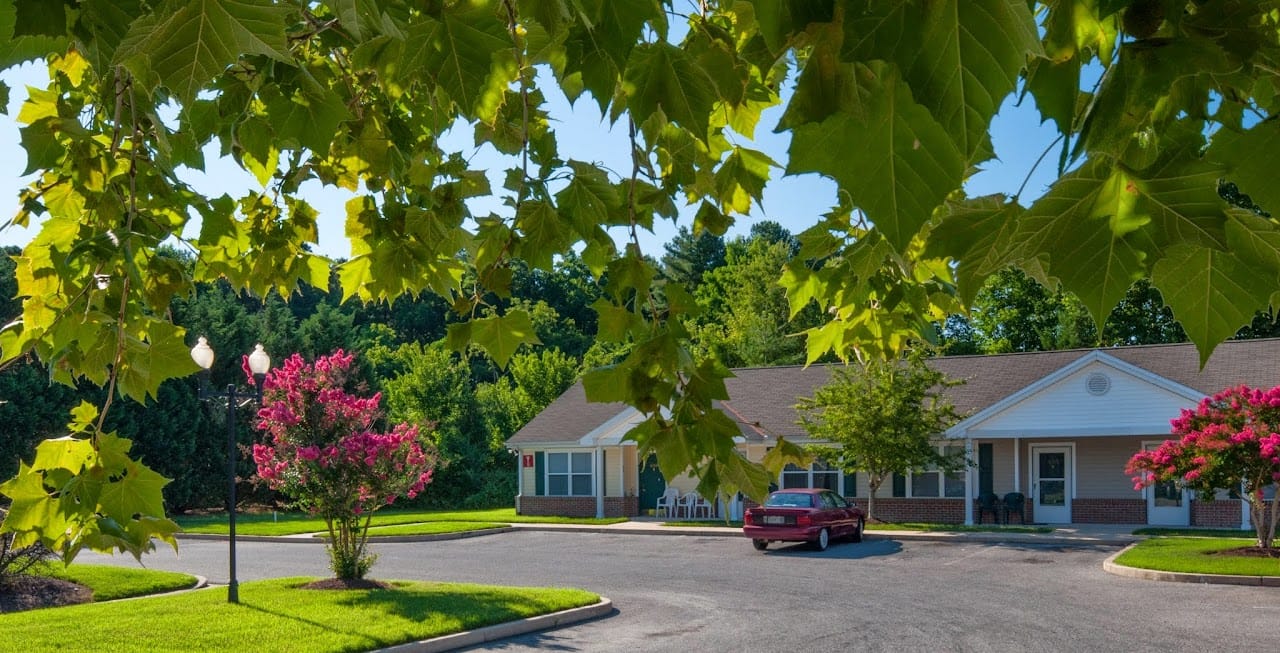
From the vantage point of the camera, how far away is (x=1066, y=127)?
59.1 inches

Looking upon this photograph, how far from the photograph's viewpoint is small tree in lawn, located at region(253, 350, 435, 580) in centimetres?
1694

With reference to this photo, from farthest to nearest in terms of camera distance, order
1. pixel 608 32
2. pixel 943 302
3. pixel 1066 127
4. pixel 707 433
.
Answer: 1. pixel 943 302
2. pixel 707 433
3. pixel 608 32
4. pixel 1066 127

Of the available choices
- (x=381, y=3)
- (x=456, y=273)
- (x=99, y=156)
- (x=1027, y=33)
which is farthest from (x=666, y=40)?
(x=99, y=156)

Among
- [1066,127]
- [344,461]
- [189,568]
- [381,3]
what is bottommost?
[189,568]

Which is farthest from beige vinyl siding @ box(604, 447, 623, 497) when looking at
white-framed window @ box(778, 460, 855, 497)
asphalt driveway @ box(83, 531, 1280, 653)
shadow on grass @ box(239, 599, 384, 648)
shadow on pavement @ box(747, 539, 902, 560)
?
shadow on grass @ box(239, 599, 384, 648)

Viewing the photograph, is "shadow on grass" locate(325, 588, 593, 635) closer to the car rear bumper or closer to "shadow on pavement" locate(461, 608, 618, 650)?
"shadow on pavement" locate(461, 608, 618, 650)

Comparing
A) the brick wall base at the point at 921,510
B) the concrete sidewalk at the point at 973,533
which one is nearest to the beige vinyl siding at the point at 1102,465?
the concrete sidewalk at the point at 973,533

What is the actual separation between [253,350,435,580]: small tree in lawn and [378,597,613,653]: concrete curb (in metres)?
4.47

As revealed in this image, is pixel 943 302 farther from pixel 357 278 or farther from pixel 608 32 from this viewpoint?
pixel 608 32

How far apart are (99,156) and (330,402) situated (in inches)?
527

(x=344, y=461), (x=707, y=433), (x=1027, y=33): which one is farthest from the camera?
(x=344, y=461)

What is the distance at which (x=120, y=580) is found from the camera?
17.5 meters

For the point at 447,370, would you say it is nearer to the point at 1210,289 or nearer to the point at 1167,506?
the point at 1167,506

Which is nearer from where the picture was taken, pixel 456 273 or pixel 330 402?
pixel 456 273
